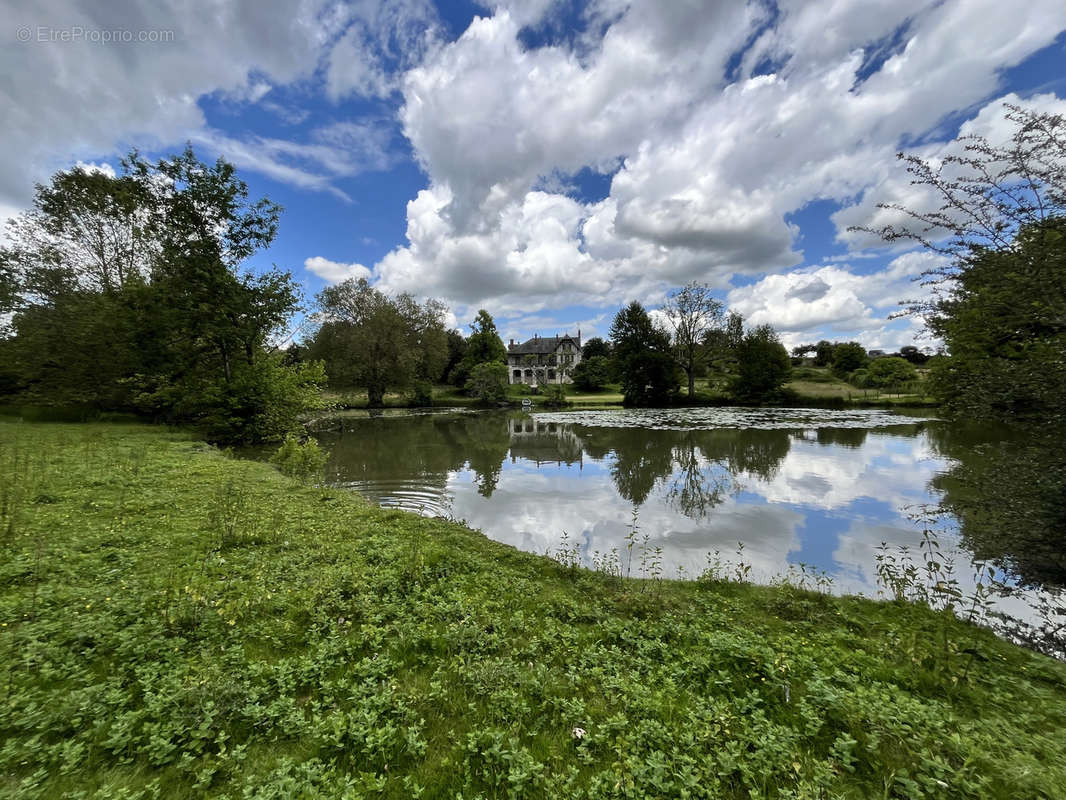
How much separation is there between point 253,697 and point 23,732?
1145mm

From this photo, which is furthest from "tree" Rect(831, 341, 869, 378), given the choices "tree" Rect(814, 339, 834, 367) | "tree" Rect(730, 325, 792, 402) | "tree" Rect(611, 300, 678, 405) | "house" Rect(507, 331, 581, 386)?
"house" Rect(507, 331, 581, 386)

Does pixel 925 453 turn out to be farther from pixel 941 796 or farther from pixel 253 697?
pixel 253 697

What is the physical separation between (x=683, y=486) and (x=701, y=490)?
558mm

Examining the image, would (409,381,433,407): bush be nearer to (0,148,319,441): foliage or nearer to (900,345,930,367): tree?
(0,148,319,441): foliage

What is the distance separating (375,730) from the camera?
2.66 meters

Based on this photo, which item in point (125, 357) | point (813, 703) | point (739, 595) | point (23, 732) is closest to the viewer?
point (23, 732)

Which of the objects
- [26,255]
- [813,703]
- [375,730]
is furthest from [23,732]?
[26,255]

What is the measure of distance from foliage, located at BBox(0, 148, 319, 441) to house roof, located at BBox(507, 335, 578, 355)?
58.4 meters

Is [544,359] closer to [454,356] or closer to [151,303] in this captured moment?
[454,356]

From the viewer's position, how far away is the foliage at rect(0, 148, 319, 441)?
18.0m

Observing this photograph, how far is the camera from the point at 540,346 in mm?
78500

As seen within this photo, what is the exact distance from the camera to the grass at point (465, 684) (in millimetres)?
2326

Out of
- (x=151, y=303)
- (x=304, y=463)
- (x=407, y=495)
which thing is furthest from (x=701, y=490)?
(x=151, y=303)

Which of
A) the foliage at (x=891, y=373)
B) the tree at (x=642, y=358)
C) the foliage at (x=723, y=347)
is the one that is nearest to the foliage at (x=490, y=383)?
the tree at (x=642, y=358)
